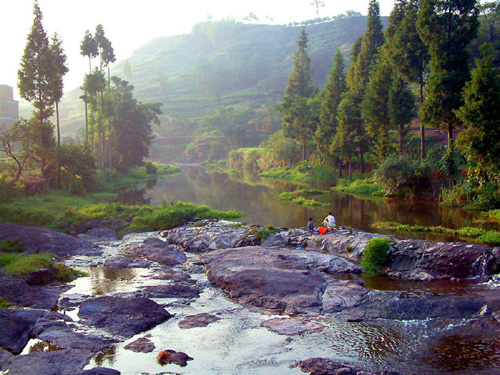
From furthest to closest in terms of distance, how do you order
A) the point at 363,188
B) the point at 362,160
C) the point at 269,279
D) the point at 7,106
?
1. the point at 7,106
2. the point at 362,160
3. the point at 363,188
4. the point at 269,279

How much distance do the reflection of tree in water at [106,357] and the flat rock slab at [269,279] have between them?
4043mm

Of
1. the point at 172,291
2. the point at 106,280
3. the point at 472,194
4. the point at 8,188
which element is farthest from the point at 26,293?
the point at 472,194

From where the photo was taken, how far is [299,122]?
53.4m

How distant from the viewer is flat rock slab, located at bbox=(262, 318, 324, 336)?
9.89 meters

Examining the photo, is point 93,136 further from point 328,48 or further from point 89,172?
point 328,48

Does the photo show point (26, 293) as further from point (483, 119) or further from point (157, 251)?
point (483, 119)

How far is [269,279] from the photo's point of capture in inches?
501

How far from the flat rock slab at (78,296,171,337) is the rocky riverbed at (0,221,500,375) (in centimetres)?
3

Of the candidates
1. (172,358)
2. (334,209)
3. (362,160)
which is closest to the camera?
(172,358)

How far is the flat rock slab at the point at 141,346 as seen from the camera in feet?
29.6

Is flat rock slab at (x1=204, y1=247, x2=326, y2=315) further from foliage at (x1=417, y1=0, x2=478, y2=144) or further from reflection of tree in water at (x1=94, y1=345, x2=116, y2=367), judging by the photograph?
foliage at (x1=417, y1=0, x2=478, y2=144)

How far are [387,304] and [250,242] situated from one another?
26.2 feet

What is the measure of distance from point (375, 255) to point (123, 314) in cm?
877

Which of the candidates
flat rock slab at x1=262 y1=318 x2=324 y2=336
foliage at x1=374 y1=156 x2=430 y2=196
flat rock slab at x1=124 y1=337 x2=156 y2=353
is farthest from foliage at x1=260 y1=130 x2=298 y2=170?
flat rock slab at x1=124 y1=337 x2=156 y2=353
